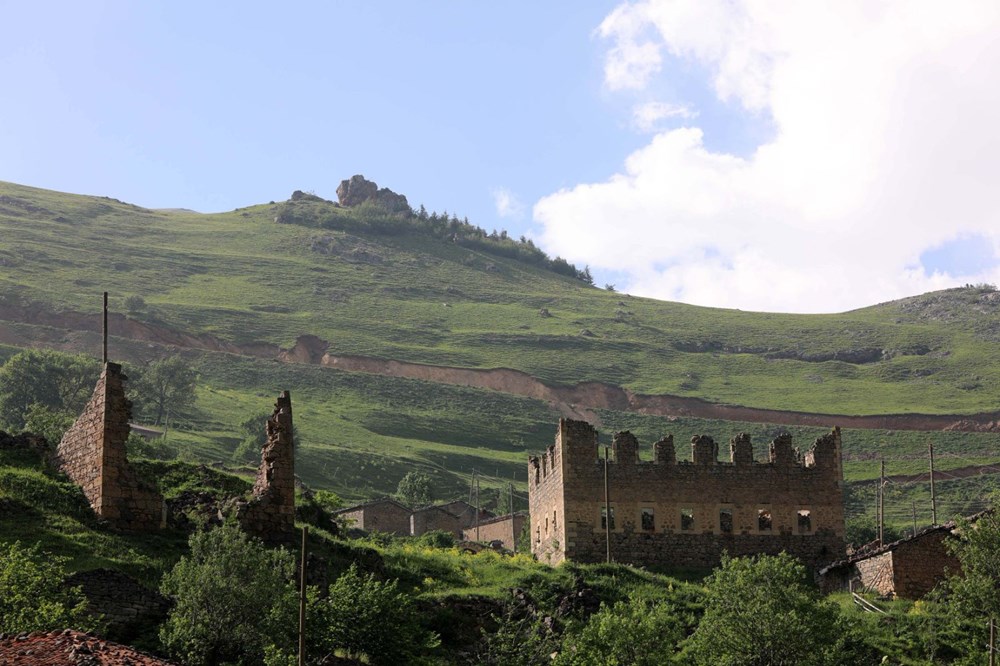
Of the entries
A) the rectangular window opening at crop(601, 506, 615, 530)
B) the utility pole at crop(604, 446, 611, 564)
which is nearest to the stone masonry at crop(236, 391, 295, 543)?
the utility pole at crop(604, 446, 611, 564)

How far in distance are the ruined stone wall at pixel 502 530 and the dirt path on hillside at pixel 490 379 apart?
55565 millimetres

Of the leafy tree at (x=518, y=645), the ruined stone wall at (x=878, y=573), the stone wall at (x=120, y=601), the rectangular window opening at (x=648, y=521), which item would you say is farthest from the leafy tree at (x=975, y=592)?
the stone wall at (x=120, y=601)

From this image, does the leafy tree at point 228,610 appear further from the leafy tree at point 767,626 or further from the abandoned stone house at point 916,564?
the abandoned stone house at point 916,564

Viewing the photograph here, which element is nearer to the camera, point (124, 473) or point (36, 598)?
point (36, 598)

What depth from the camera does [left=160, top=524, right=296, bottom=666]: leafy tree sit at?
92.9 feet

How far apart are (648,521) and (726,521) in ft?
9.99

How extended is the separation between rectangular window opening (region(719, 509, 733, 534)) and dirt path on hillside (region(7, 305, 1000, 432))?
75754 millimetres

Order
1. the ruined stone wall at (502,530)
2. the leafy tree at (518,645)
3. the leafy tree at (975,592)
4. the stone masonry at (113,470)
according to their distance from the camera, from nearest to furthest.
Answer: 1. the leafy tree at (518,645)
2. the stone masonry at (113,470)
3. the leafy tree at (975,592)
4. the ruined stone wall at (502,530)

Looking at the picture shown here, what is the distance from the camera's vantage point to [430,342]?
15288 centimetres

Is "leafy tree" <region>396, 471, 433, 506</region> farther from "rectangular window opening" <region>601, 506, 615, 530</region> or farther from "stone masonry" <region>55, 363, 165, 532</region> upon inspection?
"stone masonry" <region>55, 363, 165, 532</region>

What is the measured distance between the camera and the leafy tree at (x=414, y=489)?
3654 inches

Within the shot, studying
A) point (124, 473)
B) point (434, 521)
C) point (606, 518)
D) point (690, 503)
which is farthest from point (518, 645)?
point (434, 521)

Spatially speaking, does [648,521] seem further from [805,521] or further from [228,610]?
[228,610]

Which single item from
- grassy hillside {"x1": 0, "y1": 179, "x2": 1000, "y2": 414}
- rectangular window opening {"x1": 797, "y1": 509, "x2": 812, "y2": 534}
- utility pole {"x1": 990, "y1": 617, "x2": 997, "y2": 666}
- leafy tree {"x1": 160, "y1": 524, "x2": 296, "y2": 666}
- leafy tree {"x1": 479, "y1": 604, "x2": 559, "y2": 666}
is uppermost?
grassy hillside {"x1": 0, "y1": 179, "x2": 1000, "y2": 414}
